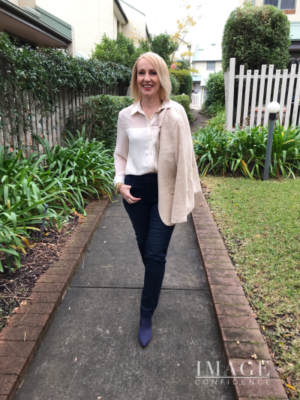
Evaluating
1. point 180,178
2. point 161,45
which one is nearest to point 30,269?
point 180,178

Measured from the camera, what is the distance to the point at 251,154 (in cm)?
567

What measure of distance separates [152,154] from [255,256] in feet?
5.39

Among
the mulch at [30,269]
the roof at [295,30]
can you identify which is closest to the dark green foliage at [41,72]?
the mulch at [30,269]

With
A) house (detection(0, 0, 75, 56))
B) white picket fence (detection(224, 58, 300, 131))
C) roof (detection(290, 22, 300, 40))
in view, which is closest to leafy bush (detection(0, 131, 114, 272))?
house (detection(0, 0, 75, 56))

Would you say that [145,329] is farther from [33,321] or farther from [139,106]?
[139,106]

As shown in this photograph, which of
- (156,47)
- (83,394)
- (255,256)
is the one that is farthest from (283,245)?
(156,47)

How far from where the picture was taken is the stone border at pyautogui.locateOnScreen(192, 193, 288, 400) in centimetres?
162

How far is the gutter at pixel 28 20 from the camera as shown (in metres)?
6.52

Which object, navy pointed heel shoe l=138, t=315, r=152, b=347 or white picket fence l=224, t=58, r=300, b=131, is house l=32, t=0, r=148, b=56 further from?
navy pointed heel shoe l=138, t=315, r=152, b=347

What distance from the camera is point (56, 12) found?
14.3 metres

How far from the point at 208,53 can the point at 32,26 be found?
4885 centimetres

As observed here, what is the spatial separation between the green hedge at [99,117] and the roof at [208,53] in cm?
4882

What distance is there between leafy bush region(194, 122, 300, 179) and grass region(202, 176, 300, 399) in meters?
0.38

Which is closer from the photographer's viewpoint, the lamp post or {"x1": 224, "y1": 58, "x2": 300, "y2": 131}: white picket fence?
the lamp post
